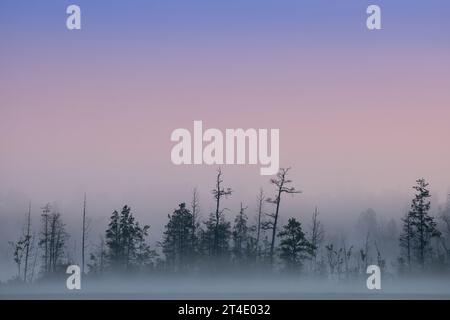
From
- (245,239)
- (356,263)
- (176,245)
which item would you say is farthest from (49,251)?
(356,263)

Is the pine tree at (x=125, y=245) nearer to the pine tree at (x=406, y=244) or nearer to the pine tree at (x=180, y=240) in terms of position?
the pine tree at (x=180, y=240)

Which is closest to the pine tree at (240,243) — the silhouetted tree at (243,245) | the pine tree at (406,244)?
the silhouetted tree at (243,245)

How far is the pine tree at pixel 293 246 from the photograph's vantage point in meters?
31.7

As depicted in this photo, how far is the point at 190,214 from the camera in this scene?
99.6 ft

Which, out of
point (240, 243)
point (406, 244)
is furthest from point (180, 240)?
point (406, 244)

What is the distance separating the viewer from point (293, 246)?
32875 millimetres

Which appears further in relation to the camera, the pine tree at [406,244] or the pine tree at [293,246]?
the pine tree at [406,244]

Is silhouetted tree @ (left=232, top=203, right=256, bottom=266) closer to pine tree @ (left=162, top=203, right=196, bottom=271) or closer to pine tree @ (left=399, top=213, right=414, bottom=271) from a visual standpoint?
pine tree @ (left=162, top=203, right=196, bottom=271)

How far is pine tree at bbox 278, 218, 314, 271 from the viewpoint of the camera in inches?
1248

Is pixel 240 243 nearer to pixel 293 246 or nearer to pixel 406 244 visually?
pixel 293 246

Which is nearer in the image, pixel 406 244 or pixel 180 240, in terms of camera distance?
pixel 180 240

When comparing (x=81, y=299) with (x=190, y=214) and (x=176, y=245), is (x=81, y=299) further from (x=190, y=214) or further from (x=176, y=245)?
(x=176, y=245)
